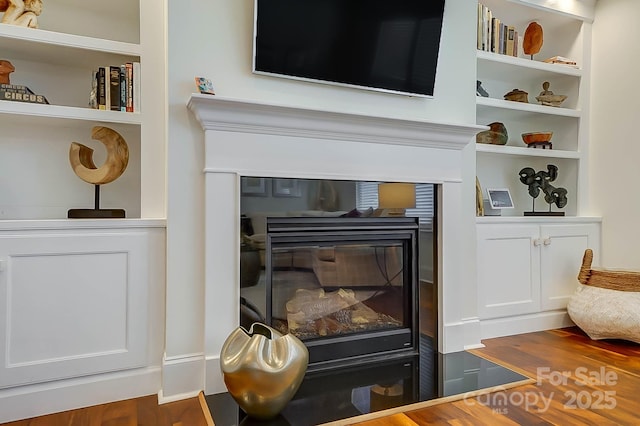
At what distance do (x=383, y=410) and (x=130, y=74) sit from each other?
6.23 ft

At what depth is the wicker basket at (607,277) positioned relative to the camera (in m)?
2.60

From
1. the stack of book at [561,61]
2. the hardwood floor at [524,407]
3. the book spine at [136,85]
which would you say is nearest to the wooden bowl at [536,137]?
the stack of book at [561,61]

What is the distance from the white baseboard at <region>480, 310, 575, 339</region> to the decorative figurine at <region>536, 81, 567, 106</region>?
5.05 feet

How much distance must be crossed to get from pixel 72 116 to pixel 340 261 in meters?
1.47

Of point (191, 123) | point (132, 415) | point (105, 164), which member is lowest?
point (132, 415)

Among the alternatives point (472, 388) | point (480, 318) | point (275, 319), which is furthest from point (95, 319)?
point (480, 318)

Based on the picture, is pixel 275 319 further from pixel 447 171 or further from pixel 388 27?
pixel 388 27

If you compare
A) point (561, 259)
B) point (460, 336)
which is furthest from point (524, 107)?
point (460, 336)

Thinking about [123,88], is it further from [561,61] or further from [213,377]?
[561,61]

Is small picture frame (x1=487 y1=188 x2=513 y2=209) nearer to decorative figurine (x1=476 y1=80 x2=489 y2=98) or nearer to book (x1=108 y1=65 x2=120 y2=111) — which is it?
decorative figurine (x1=476 y1=80 x2=489 y2=98)

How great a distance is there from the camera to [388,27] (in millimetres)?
2201

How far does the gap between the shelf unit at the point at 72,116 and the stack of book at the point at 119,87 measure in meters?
0.04

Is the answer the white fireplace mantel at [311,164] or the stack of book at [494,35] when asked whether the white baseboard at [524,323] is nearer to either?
the white fireplace mantel at [311,164]

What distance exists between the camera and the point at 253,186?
194cm
